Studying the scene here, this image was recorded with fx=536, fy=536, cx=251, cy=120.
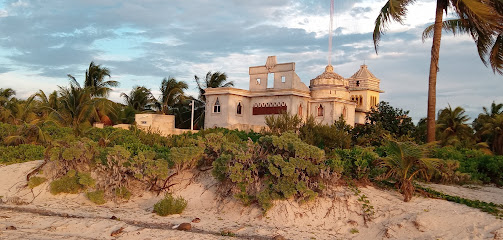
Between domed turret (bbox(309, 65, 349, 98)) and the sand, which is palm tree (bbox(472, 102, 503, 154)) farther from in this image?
the sand

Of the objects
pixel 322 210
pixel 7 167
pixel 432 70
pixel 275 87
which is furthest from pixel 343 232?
pixel 275 87

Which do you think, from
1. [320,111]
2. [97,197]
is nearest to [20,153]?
[97,197]

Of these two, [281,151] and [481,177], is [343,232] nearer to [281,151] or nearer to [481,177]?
[281,151]

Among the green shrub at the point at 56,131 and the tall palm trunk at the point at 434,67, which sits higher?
the tall palm trunk at the point at 434,67

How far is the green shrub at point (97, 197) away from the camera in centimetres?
1500

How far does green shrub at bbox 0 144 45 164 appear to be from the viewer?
2138 centimetres

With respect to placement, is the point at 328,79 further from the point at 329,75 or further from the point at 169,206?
the point at 169,206

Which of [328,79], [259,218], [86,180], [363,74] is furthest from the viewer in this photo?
[363,74]

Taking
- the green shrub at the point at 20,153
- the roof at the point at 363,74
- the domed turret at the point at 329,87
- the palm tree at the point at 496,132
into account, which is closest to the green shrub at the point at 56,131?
the green shrub at the point at 20,153

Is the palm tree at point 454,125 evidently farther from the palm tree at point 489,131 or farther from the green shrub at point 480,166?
the green shrub at point 480,166

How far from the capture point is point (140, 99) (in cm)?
4459

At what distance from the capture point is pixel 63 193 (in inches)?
626

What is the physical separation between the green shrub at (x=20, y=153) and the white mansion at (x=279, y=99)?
16196 millimetres

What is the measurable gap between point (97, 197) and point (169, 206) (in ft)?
8.81
